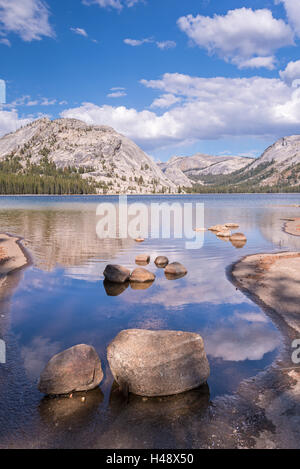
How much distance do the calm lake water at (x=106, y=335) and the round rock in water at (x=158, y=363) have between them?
363 millimetres

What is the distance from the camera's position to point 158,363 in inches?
383

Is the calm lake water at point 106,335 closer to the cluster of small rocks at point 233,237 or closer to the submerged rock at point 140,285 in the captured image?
the submerged rock at point 140,285

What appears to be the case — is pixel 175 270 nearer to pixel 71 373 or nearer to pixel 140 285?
pixel 140 285

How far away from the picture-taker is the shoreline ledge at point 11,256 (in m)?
26.1

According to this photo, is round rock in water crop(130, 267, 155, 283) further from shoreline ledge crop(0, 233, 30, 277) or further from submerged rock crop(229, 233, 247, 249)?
submerged rock crop(229, 233, 247, 249)

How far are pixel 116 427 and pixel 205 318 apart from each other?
848 centimetres

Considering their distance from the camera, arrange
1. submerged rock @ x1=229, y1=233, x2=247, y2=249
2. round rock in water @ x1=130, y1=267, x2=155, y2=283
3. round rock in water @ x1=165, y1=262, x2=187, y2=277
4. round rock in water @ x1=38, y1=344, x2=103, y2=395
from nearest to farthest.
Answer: round rock in water @ x1=38, y1=344, x2=103, y2=395, round rock in water @ x1=130, y1=267, x2=155, y2=283, round rock in water @ x1=165, y1=262, x2=187, y2=277, submerged rock @ x1=229, y1=233, x2=247, y2=249

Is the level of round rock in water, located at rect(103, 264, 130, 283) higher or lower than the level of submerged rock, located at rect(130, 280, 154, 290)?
higher

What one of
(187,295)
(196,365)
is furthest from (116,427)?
(187,295)

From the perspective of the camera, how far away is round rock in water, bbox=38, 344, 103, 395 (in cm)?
962

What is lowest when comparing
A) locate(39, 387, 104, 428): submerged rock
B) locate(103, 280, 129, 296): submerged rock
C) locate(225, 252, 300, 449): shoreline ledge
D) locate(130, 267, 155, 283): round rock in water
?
locate(39, 387, 104, 428): submerged rock

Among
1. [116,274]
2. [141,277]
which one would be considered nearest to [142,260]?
[141,277]

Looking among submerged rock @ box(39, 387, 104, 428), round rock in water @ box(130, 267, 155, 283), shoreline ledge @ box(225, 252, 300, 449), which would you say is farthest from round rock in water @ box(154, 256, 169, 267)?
submerged rock @ box(39, 387, 104, 428)

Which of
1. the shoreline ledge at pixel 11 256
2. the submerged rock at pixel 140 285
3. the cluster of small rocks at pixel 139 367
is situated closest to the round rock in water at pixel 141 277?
the submerged rock at pixel 140 285
